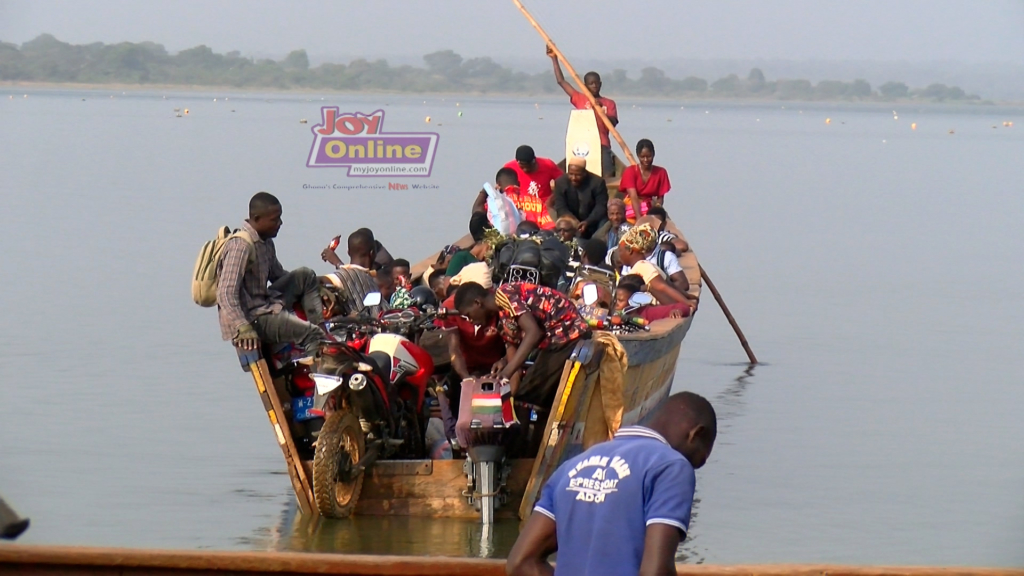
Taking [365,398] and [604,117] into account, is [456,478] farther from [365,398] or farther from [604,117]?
[604,117]

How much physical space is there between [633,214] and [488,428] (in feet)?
20.4

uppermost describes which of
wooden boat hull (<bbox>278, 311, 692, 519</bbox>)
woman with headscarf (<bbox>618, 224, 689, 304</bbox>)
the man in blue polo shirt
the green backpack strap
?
the man in blue polo shirt

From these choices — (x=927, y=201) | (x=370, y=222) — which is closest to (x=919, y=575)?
(x=370, y=222)

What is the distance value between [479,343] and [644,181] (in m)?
6.30

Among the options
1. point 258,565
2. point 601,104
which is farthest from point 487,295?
point 601,104

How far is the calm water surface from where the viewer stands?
923 centimetres

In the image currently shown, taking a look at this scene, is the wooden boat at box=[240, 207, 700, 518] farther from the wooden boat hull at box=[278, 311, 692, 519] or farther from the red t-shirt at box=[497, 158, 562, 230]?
the red t-shirt at box=[497, 158, 562, 230]

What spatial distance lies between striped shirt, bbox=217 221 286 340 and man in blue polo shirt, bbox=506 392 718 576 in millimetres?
3957

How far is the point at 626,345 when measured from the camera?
811 centimetres

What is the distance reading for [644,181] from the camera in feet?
45.5

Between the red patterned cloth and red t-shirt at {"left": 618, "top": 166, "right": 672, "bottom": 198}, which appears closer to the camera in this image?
the red patterned cloth

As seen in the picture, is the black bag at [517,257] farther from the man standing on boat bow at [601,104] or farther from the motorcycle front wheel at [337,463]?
the man standing on boat bow at [601,104]

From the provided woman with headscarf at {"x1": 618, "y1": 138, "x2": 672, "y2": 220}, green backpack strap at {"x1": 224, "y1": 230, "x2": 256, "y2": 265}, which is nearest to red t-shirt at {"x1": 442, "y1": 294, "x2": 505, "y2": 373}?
green backpack strap at {"x1": 224, "y1": 230, "x2": 256, "y2": 265}

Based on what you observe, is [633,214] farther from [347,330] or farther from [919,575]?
[919,575]
